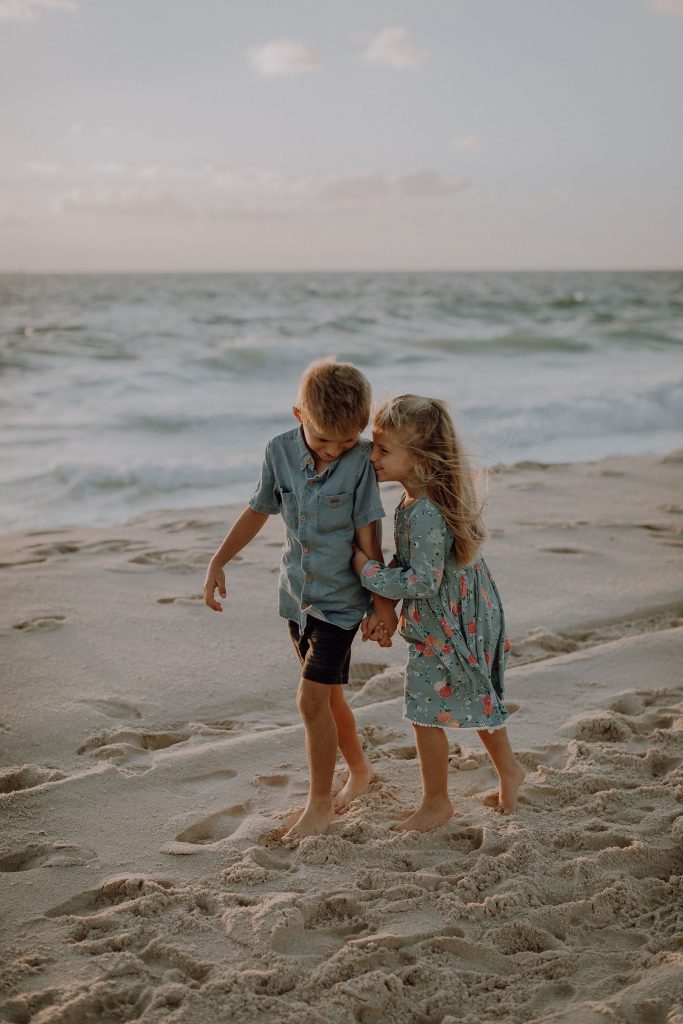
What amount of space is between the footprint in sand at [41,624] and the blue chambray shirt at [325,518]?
192cm

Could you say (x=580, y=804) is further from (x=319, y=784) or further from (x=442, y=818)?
(x=319, y=784)

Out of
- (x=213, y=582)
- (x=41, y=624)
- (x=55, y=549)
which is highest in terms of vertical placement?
(x=213, y=582)

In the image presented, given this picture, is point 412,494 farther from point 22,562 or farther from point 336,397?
point 22,562

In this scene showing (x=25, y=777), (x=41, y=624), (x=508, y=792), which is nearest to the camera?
(x=508, y=792)

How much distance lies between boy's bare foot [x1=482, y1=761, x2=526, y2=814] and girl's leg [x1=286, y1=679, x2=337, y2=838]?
55 centimetres

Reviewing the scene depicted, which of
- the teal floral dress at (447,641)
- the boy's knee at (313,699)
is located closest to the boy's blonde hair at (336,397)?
the teal floral dress at (447,641)

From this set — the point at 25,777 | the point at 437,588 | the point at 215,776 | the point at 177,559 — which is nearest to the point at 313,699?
the point at 437,588

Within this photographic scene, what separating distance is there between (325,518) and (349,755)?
35.9 inches


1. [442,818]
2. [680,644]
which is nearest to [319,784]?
[442,818]

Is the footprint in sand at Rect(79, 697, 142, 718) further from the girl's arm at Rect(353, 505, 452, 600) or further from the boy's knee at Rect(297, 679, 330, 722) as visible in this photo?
the girl's arm at Rect(353, 505, 452, 600)

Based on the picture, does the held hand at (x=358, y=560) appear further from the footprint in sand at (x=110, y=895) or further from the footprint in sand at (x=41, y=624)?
the footprint in sand at (x=41, y=624)

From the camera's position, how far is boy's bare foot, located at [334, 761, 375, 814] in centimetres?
307

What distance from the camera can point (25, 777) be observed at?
3.12m

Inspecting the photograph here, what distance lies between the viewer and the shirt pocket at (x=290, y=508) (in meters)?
2.82
